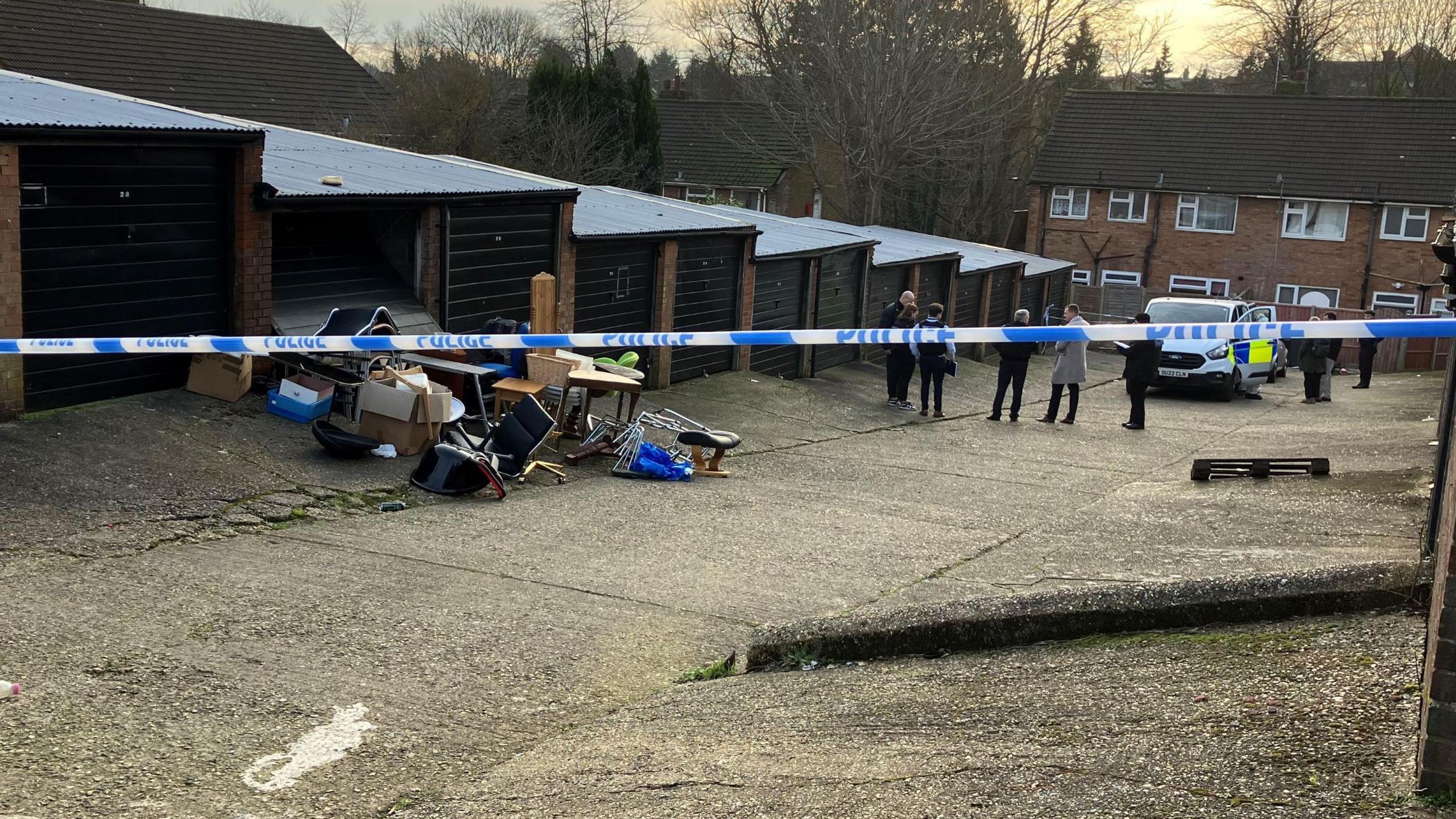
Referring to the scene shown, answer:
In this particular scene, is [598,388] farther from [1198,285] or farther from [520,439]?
[1198,285]

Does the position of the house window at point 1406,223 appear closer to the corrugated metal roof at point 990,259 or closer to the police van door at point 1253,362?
the corrugated metal roof at point 990,259

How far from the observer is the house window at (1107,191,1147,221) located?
135 ft

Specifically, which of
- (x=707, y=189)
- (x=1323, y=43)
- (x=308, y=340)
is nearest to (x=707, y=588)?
(x=308, y=340)

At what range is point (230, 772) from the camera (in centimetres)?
470

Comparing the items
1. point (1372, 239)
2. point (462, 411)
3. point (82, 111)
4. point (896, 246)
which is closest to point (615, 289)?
point (462, 411)

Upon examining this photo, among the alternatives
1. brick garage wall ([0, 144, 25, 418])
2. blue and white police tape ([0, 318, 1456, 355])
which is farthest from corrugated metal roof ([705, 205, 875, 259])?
blue and white police tape ([0, 318, 1456, 355])

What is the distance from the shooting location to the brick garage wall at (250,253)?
451 inches

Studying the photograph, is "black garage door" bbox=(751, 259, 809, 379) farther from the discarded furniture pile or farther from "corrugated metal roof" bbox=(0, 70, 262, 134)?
"corrugated metal roof" bbox=(0, 70, 262, 134)

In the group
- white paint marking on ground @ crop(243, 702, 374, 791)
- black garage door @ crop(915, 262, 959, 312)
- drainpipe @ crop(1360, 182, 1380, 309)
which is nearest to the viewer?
white paint marking on ground @ crop(243, 702, 374, 791)

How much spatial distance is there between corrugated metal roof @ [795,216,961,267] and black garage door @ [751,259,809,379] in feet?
8.60

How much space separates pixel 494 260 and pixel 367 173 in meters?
1.76

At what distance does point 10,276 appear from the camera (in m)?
9.65

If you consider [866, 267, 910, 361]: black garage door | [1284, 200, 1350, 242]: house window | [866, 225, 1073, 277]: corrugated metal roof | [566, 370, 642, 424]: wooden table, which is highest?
[1284, 200, 1350, 242]: house window

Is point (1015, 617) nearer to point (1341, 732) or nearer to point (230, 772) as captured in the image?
point (1341, 732)
